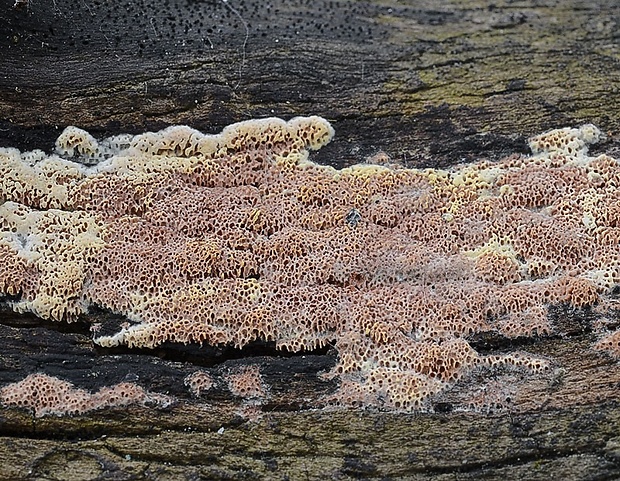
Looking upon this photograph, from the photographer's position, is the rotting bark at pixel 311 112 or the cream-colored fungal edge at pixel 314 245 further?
the cream-colored fungal edge at pixel 314 245

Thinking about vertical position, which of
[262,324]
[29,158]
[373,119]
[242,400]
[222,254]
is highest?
[373,119]

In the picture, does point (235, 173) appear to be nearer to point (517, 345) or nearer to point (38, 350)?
point (38, 350)

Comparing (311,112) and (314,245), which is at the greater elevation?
(311,112)

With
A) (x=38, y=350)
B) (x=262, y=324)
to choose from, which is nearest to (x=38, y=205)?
(x=38, y=350)

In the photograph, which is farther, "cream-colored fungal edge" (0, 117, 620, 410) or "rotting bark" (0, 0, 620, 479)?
"cream-colored fungal edge" (0, 117, 620, 410)
